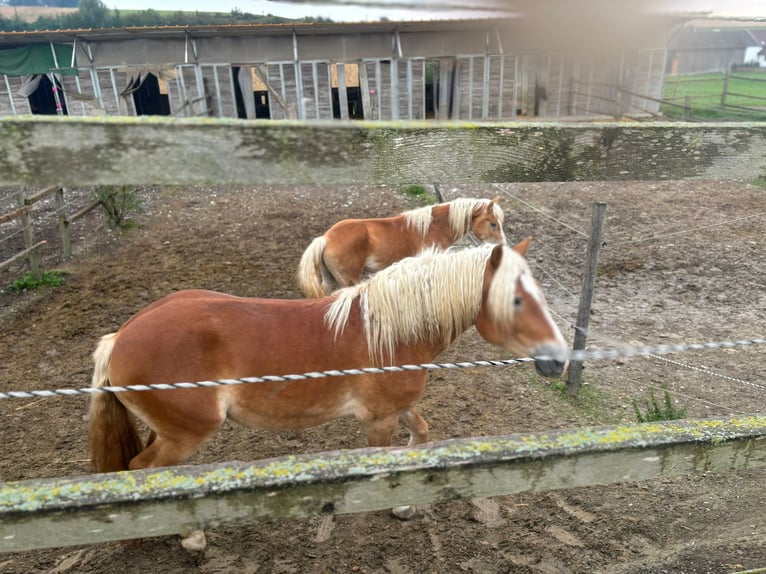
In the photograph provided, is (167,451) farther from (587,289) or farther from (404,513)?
(587,289)

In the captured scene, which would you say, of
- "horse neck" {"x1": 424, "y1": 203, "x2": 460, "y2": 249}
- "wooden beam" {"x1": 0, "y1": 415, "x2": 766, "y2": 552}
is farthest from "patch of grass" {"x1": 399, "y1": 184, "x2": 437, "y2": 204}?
"wooden beam" {"x1": 0, "y1": 415, "x2": 766, "y2": 552}

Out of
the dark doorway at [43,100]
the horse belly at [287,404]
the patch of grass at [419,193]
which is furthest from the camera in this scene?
the dark doorway at [43,100]

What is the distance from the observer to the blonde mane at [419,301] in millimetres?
2646

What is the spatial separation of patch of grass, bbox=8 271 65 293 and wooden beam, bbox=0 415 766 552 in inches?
236

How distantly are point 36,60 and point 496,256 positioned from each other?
721 inches

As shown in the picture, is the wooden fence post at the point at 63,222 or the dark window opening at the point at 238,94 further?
the dark window opening at the point at 238,94

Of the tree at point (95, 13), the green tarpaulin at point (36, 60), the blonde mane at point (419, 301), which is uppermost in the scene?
the tree at point (95, 13)

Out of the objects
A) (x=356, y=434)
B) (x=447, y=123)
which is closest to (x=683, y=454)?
(x=447, y=123)

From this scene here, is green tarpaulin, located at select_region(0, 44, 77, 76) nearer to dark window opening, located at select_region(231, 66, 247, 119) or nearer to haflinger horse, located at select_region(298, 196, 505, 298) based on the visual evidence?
dark window opening, located at select_region(231, 66, 247, 119)

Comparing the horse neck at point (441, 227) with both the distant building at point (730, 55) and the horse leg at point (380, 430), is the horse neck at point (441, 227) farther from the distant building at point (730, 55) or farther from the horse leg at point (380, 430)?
the distant building at point (730, 55)

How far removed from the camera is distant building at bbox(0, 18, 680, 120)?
15188 mm

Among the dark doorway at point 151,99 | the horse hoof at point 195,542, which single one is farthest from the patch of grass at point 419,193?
the dark doorway at point 151,99

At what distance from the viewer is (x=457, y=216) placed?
6.02m

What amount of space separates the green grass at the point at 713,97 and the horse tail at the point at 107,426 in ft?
56.5
